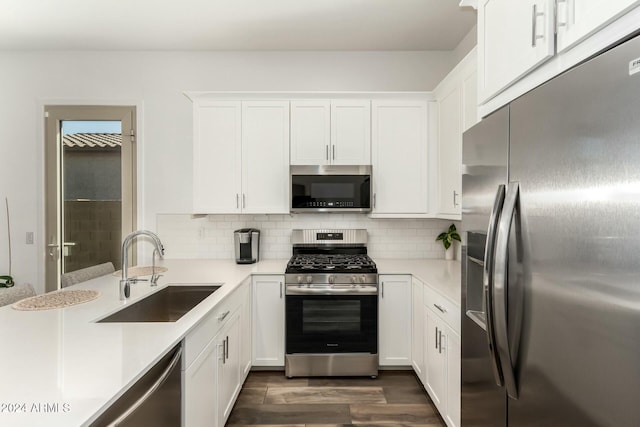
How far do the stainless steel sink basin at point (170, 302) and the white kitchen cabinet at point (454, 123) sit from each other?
6.08ft

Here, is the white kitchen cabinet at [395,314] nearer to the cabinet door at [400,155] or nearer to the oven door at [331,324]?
the oven door at [331,324]

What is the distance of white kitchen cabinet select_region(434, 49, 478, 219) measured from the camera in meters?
2.31

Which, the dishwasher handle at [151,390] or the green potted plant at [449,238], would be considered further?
the green potted plant at [449,238]

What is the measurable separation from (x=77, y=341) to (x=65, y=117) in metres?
3.03

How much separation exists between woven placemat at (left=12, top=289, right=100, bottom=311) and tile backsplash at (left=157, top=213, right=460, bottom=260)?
1.43 meters

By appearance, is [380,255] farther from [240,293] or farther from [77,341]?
[77,341]

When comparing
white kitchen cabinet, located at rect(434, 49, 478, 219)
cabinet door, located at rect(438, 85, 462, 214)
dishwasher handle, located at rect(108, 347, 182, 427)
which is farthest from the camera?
cabinet door, located at rect(438, 85, 462, 214)

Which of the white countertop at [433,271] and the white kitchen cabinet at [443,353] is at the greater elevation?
the white countertop at [433,271]

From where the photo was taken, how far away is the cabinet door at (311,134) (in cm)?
316

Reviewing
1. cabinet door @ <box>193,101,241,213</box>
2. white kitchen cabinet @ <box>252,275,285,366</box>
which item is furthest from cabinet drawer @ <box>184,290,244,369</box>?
cabinet door @ <box>193,101,241,213</box>

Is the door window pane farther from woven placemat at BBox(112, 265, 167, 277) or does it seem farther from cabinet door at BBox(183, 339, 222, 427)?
cabinet door at BBox(183, 339, 222, 427)

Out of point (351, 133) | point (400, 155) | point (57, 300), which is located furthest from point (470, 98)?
point (57, 300)

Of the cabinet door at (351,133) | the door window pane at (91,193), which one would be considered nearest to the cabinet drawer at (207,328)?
the cabinet door at (351,133)

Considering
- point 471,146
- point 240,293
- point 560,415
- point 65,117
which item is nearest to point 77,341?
point 240,293
